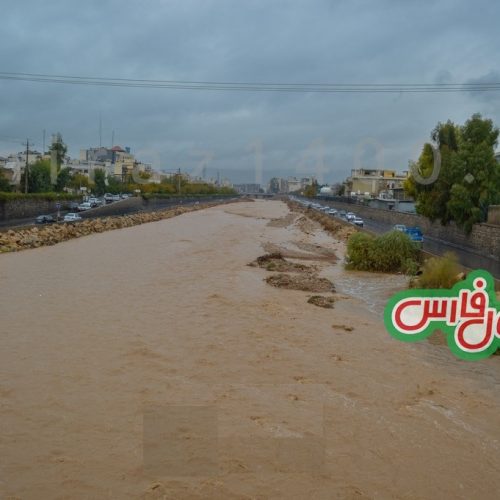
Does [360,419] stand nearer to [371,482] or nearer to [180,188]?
[371,482]

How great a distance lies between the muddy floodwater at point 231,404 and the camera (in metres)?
6.32

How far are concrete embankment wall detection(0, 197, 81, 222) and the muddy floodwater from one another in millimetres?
30979

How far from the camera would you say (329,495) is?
6062 mm

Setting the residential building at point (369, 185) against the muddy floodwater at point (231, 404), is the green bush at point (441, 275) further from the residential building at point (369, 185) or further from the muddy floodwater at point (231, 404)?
the residential building at point (369, 185)

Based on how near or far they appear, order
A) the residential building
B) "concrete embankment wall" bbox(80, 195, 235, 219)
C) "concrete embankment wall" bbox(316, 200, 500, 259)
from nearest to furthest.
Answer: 1. "concrete embankment wall" bbox(316, 200, 500, 259)
2. "concrete embankment wall" bbox(80, 195, 235, 219)
3. the residential building

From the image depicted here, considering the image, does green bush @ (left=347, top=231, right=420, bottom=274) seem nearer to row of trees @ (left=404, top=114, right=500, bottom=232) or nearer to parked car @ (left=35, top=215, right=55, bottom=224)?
row of trees @ (left=404, top=114, right=500, bottom=232)

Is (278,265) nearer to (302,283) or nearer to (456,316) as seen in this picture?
(302,283)

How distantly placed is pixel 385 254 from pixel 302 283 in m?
7.05

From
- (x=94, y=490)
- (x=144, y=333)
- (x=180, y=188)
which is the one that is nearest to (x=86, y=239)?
(x=144, y=333)

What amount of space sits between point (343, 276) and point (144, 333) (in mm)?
13404

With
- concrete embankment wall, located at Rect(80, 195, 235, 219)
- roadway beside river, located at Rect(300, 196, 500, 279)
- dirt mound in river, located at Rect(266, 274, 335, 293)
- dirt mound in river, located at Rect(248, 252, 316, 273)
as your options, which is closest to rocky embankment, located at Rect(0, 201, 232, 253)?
concrete embankment wall, located at Rect(80, 195, 235, 219)

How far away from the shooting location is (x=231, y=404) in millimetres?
8531

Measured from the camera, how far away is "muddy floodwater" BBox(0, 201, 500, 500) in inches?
249

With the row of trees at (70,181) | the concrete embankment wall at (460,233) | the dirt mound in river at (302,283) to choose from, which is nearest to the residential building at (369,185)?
the row of trees at (70,181)
